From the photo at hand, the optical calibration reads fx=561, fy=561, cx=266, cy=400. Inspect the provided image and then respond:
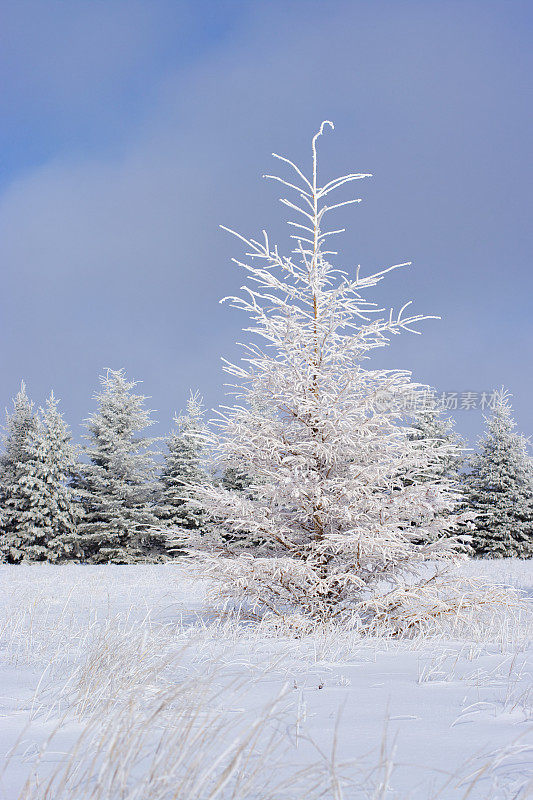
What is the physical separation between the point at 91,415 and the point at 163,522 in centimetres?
676

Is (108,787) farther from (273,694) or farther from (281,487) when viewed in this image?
(281,487)

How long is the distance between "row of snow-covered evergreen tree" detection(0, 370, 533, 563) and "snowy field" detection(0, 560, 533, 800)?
23.0 meters

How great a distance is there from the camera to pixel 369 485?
282 inches

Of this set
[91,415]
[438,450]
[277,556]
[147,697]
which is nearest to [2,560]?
[91,415]

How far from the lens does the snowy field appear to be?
1.68 meters

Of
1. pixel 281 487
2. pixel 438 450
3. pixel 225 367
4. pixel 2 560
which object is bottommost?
pixel 2 560

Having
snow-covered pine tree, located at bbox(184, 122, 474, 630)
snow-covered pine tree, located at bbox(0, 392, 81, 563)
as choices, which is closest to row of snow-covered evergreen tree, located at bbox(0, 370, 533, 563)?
snow-covered pine tree, located at bbox(0, 392, 81, 563)

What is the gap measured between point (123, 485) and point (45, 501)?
420 cm

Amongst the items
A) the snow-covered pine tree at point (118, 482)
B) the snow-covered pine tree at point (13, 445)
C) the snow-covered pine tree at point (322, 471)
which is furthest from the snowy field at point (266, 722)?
the snow-covered pine tree at point (13, 445)

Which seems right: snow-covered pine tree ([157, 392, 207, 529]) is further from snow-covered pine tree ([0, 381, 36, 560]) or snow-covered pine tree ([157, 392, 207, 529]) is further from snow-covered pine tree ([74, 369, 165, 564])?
snow-covered pine tree ([0, 381, 36, 560])

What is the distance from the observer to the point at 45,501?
90.1 ft

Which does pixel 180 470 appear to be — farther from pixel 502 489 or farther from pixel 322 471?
pixel 322 471

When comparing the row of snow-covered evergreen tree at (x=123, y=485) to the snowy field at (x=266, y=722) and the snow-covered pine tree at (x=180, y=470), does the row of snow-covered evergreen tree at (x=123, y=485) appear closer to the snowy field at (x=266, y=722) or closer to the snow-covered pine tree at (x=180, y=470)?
the snow-covered pine tree at (x=180, y=470)

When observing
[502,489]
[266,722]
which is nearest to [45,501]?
[502,489]
